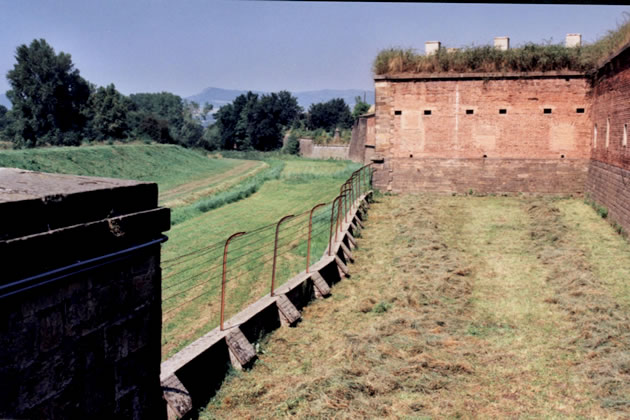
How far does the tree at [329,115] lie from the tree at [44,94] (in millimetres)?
60957

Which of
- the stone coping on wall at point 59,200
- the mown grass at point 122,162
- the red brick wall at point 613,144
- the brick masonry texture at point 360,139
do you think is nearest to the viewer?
the stone coping on wall at point 59,200

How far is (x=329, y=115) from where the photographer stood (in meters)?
124

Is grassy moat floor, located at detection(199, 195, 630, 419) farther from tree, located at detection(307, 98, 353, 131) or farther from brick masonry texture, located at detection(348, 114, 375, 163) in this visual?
tree, located at detection(307, 98, 353, 131)

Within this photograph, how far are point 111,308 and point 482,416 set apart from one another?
3.87m

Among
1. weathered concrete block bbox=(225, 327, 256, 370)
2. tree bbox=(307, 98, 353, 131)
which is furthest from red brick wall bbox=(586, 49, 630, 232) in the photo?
tree bbox=(307, 98, 353, 131)

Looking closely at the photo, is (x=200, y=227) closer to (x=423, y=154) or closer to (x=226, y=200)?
(x=226, y=200)

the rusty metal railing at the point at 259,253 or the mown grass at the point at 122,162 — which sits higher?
the mown grass at the point at 122,162

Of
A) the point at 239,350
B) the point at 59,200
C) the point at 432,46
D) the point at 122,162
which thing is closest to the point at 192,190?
the point at 122,162

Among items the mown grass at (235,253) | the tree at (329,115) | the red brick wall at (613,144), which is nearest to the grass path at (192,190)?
the mown grass at (235,253)

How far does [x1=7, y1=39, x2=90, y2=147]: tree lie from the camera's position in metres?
66.9

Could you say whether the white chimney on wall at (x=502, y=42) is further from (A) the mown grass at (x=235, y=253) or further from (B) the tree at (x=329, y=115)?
(B) the tree at (x=329, y=115)

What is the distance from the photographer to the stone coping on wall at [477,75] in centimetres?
2005

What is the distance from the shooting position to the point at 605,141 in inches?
680

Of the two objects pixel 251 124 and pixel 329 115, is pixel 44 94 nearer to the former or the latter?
pixel 251 124
